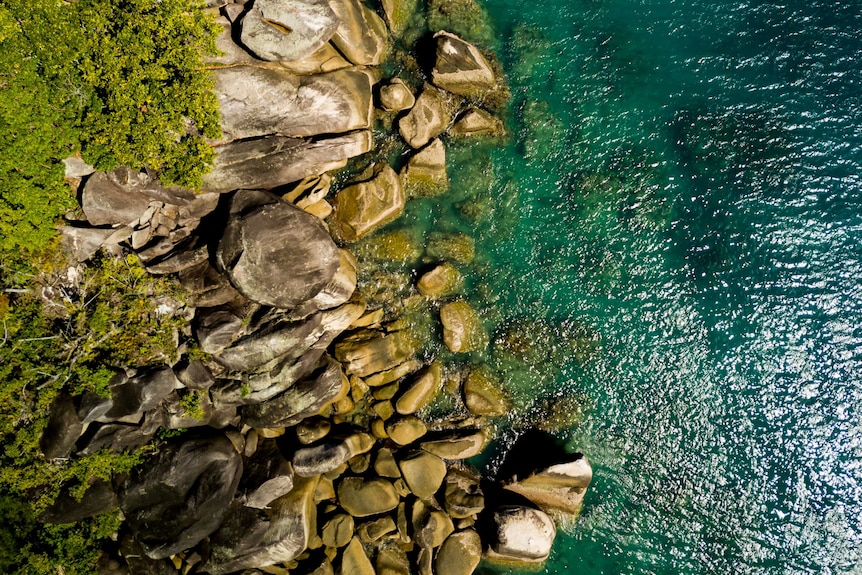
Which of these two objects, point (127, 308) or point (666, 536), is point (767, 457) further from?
point (127, 308)

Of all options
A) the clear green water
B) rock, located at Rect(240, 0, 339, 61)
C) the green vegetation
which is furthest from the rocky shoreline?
the clear green water

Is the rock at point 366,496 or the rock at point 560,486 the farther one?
the rock at point 366,496

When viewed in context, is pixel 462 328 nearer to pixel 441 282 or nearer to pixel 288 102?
pixel 441 282

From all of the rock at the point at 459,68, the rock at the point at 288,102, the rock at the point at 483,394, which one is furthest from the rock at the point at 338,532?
the rock at the point at 459,68

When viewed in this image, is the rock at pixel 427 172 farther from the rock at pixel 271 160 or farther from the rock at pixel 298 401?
the rock at pixel 298 401

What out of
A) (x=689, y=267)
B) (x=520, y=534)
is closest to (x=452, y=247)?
(x=689, y=267)

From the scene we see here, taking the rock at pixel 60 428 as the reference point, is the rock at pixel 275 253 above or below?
above
